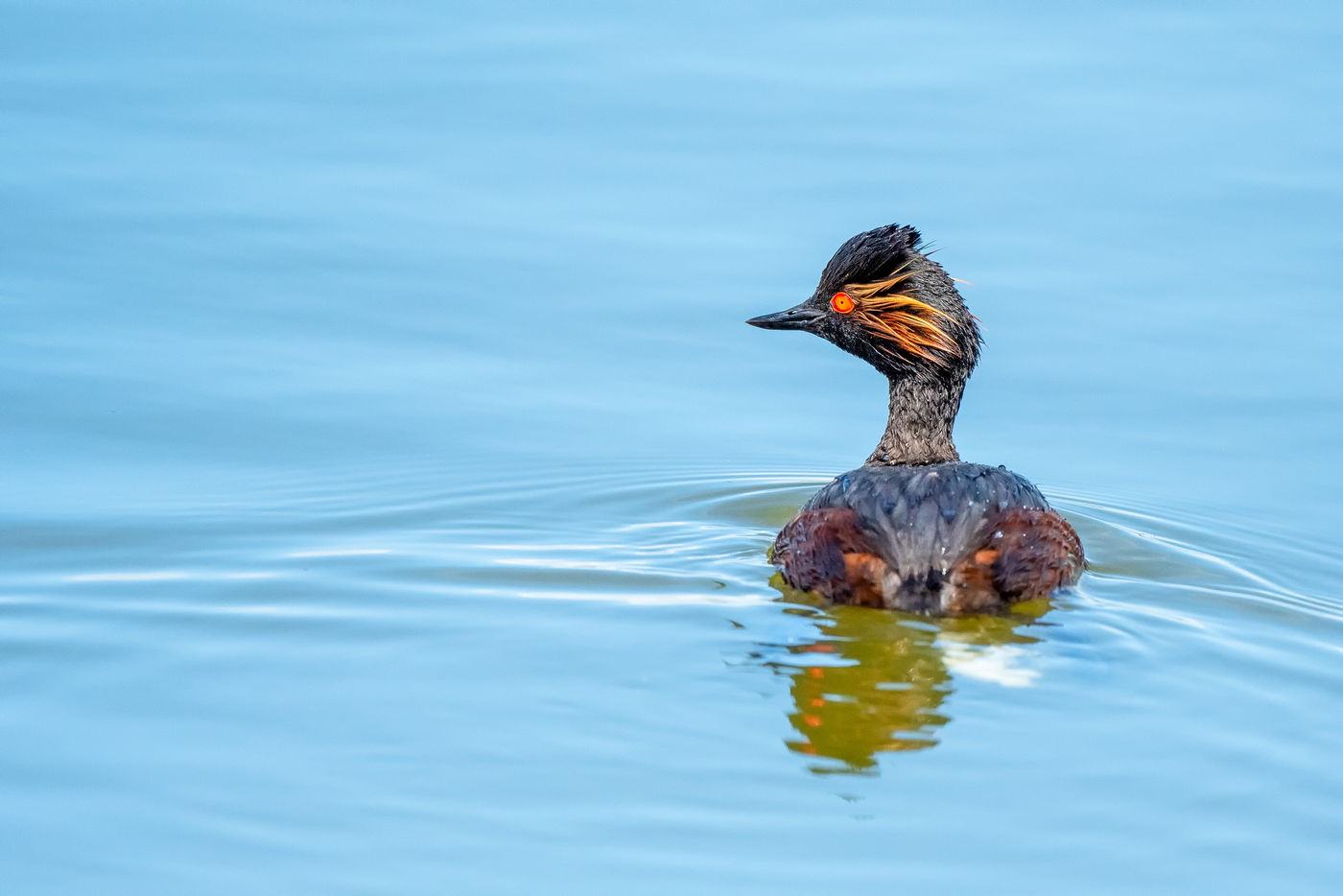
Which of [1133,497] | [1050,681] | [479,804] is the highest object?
[1133,497]

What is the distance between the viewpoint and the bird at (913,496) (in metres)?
7.61

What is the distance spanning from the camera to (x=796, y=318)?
9.07 meters

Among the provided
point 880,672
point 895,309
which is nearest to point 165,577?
point 880,672

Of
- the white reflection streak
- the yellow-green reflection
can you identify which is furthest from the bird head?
the white reflection streak

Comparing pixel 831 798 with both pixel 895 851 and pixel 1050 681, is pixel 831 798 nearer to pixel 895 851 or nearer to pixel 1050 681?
pixel 895 851

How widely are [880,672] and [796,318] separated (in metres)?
2.46

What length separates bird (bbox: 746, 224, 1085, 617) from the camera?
7613 millimetres

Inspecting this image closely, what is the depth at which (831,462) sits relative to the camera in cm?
1022

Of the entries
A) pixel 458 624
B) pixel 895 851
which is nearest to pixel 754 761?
pixel 895 851

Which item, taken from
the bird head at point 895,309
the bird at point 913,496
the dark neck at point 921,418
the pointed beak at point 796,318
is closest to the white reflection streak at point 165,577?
the bird at point 913,496

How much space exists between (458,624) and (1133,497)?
3979 mm

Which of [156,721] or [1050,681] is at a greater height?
[1050,681]

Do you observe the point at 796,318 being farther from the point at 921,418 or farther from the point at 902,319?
the point at 921,418

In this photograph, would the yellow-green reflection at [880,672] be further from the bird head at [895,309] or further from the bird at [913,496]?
the bird head at [895,309]
